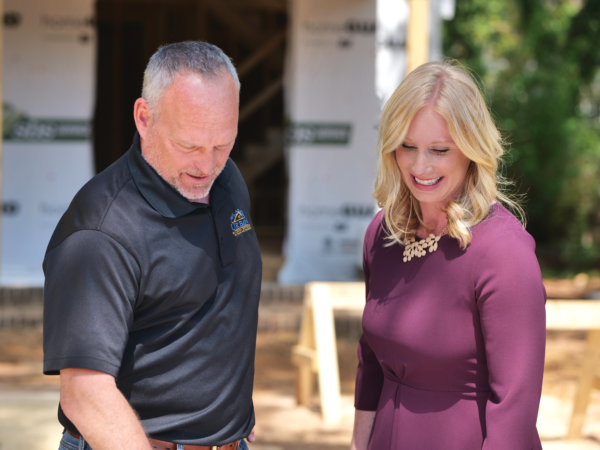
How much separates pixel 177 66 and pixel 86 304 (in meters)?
0.57

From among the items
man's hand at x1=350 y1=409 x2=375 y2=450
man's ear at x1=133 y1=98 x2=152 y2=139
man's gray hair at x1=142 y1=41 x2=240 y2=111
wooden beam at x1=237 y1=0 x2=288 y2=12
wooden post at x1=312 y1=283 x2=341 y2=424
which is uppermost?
wooden beam at x1=237 y1=0 x2=288 y2=12

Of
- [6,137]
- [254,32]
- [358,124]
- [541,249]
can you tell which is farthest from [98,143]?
[541,249]

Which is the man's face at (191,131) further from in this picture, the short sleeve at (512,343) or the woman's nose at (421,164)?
the short sleeve at (512,343)

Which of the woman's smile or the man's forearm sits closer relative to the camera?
the man's forearm

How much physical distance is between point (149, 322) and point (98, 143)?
1066cm

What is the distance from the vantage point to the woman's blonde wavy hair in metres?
1.65

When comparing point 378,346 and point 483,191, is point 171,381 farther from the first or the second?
point 483,191

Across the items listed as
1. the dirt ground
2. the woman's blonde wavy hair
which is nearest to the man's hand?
the woman's blonde wavy hair

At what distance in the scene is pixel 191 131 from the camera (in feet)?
5.20

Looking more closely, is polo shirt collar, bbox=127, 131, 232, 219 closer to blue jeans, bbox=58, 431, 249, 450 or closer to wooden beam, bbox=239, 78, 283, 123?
blue jeans, bbox=58, 431, 249, 450

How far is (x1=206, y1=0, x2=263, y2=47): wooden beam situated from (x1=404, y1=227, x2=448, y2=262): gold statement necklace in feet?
30.4

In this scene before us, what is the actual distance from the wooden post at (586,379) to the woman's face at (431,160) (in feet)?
9.07

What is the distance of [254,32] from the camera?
35.6 feet

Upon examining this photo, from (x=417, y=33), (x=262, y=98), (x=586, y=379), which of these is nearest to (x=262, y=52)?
(x=262, y=98)
